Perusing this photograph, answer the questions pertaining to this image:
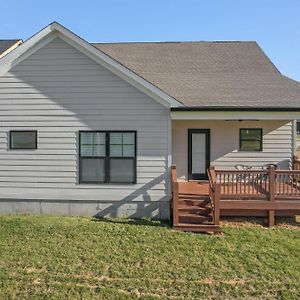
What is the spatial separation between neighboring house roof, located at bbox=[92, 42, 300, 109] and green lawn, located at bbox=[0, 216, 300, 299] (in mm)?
3836

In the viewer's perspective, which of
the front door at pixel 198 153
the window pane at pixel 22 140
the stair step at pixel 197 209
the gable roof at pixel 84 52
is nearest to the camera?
the stair step at pixel 197 209

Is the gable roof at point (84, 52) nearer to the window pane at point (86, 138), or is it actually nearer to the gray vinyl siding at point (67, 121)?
the gray vinyl siding at point (67, 121)

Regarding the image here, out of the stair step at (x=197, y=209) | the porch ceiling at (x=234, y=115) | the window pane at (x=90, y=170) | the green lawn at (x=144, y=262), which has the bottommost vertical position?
the green lawn at (x=144, y=262)

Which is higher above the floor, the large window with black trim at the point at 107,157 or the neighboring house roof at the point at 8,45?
the neighboring house roof at the point at 8,45

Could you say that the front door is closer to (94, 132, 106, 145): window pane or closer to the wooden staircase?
the wooden staircase

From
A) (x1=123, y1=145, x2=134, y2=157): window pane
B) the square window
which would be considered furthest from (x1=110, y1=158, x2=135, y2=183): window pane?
the square window

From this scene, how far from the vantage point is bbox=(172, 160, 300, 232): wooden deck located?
882 cm

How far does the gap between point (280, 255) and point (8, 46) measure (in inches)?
756

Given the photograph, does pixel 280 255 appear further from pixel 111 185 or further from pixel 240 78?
pixel 240 78

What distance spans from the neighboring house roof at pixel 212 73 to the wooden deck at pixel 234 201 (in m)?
2.14

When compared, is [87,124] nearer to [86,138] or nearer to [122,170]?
[86,138]

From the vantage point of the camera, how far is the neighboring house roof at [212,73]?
10422 mm

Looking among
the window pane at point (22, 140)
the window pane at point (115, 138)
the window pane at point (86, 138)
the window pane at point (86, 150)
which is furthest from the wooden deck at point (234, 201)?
the window pane at point (22, 140)

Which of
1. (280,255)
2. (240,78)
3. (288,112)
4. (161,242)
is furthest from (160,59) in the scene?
(280,255)
